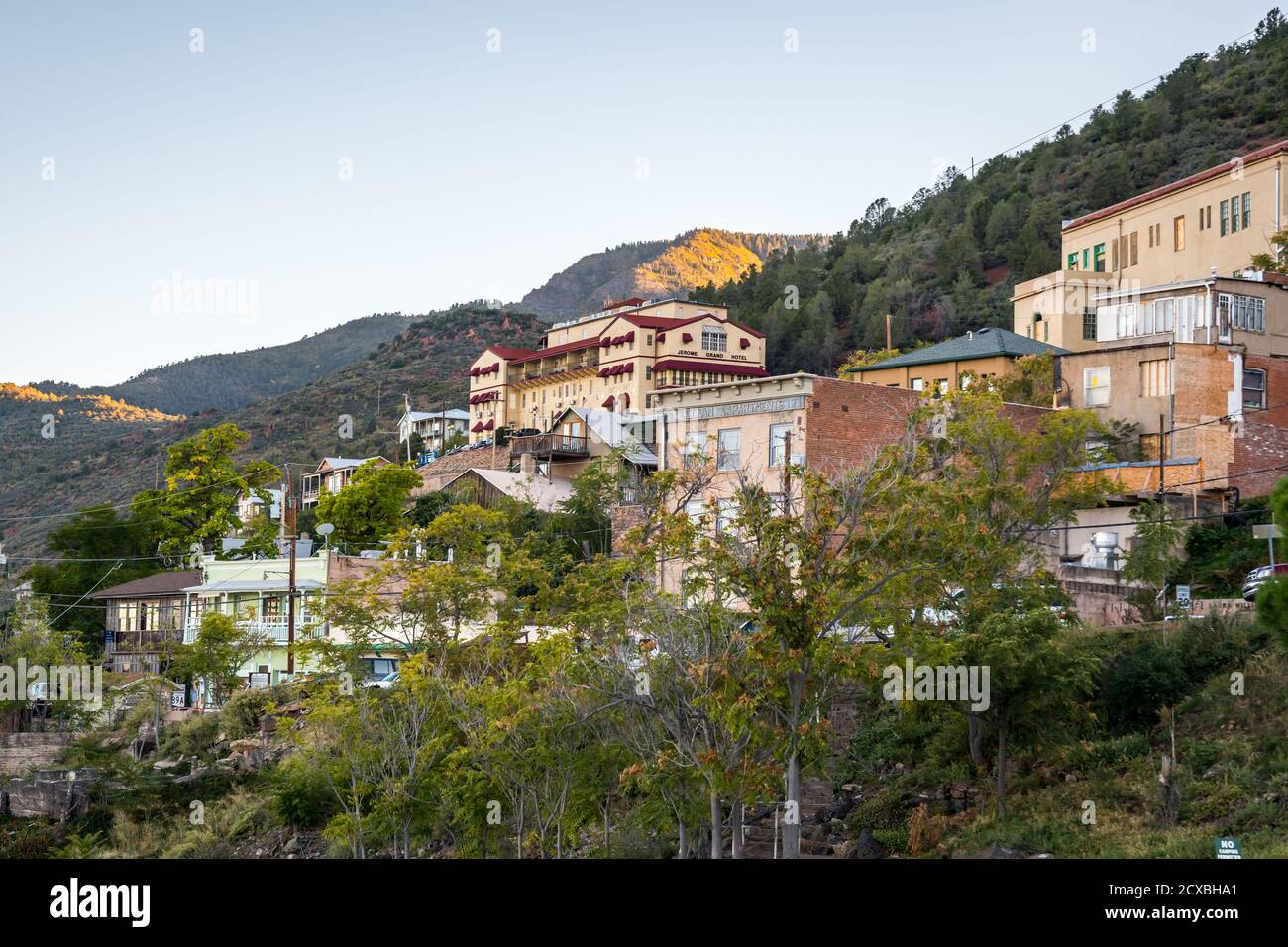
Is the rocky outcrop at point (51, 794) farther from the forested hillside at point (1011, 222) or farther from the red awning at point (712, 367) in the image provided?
the forested hillside at point (1011, 222)

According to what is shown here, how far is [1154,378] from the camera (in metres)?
48.3

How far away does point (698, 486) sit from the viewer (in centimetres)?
3903

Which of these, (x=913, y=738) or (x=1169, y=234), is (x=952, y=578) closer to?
(x=913, y=738)

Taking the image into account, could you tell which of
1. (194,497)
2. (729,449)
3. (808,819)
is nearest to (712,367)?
(194,497)

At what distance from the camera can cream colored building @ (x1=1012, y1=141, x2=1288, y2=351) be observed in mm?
59125

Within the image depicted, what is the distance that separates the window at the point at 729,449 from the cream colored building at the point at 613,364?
1455 inches

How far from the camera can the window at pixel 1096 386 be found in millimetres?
50125

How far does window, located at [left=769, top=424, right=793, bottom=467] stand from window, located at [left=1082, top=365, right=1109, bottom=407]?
13.3 m

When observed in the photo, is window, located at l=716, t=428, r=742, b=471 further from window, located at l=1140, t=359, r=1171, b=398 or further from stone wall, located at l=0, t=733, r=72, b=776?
stone wall, located at l=0, t=733, r=72, b=776

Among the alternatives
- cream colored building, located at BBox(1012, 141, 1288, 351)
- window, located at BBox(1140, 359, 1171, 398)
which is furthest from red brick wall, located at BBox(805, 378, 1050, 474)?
cream colored building, located at BBox(1012, 141, 1288, 351)

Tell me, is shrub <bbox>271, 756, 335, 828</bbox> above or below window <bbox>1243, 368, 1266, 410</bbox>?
below

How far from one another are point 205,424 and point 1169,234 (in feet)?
351

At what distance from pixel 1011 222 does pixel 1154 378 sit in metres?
58.6
